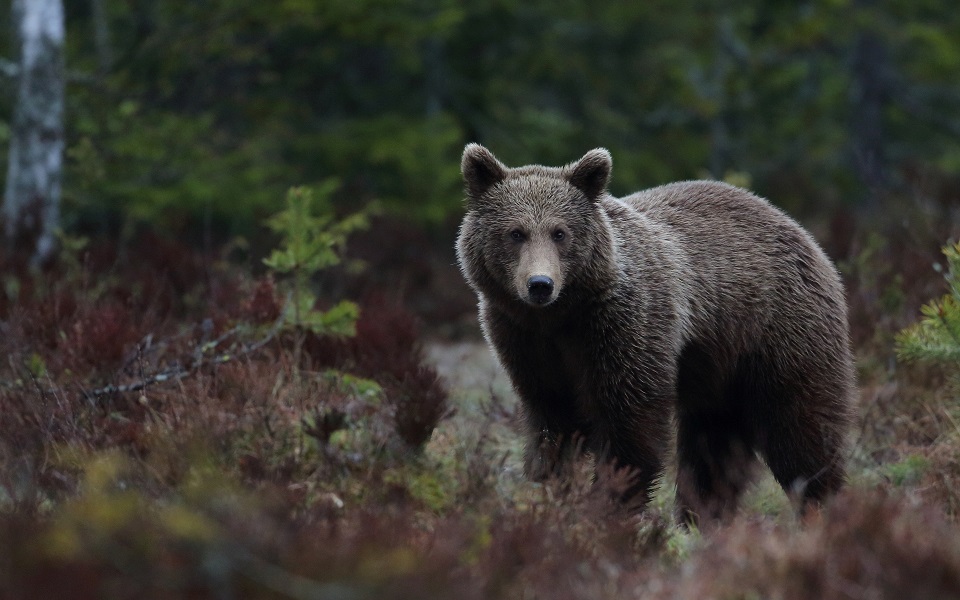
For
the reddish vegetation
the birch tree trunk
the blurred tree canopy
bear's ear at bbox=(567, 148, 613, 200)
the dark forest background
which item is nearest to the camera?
the reddish vegetation

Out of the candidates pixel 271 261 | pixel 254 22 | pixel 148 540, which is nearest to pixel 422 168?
pixel 254 22

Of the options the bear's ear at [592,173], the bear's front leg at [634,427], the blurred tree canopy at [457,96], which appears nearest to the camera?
the bear's front leg at [634,427]

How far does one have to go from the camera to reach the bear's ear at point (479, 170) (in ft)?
18.7

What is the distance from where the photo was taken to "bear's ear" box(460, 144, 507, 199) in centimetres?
570

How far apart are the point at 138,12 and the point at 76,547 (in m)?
9.57

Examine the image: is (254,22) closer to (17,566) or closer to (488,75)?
(488,75)

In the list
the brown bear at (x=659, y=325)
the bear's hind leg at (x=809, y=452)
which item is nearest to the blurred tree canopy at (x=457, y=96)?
the brown bear at (x=659, y=325)

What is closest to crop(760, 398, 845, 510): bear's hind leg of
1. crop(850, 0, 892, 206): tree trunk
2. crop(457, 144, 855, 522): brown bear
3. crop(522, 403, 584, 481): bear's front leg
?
A: crop(457, 144, 855, 522): brown bear

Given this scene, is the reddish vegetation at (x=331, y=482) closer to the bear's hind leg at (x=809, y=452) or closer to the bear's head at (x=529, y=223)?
the bear's hind leg at (x=809, y=452)

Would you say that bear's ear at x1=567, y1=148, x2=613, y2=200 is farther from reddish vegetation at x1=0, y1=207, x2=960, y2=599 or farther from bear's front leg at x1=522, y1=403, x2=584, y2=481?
reddish vegetation at x1=0, y1=207, x2=960, y2=599

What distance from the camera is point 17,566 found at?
331 centimetres

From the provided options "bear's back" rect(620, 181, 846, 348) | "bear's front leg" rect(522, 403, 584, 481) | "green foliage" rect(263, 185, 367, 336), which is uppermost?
"bear's back" rect(620, 181, 846, 348)

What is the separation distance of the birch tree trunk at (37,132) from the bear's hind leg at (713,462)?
19.5ft

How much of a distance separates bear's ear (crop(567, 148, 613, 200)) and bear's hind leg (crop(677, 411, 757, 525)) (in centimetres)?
144
